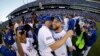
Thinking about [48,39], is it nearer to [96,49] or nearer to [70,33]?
[70,33]

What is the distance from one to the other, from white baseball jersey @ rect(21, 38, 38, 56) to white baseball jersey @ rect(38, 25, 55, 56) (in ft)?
0.85

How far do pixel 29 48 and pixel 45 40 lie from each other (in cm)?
65

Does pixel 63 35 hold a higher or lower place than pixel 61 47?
higher

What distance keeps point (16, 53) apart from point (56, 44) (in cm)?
123

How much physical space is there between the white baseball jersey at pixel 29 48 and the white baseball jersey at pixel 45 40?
0.85 ft

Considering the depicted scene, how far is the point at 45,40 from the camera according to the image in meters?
6.27

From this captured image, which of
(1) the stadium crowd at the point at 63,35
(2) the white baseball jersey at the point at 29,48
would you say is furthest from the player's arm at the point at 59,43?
(2) the white baseball jersey at the point at 29,48

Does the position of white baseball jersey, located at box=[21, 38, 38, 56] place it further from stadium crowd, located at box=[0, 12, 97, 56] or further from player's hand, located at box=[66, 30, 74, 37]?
player's hand, located at box=[66, 30, 74, 37]

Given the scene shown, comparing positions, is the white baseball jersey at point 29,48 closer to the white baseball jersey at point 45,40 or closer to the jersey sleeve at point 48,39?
the white baseball jersey at point 45,40

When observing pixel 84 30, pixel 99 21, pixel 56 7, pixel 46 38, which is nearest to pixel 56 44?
pixel 46 38

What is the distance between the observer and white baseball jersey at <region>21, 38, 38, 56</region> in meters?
6.70

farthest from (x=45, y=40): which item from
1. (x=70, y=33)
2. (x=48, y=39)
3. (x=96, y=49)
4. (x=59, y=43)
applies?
(x=96, y=49)

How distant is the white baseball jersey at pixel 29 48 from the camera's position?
6.70 meters

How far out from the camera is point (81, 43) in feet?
20.8
